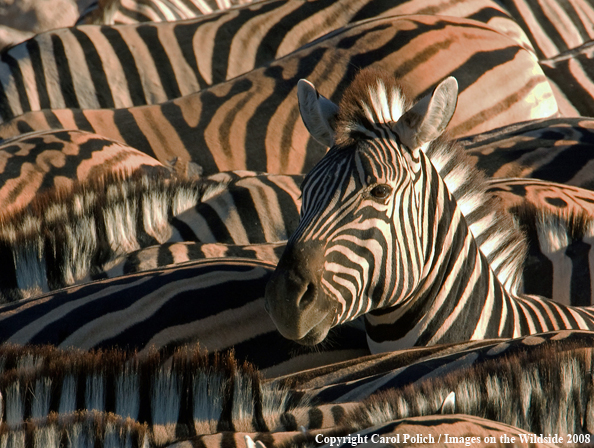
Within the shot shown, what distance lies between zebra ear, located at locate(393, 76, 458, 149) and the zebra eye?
0.21m

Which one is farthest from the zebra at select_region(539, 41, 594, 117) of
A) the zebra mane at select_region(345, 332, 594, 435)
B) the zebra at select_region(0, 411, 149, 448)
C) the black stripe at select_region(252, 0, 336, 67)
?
the zebra at select_region(0, 411, 149, 448)

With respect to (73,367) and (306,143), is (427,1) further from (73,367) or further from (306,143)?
(73,367)

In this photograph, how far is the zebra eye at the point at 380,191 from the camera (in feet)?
8.02

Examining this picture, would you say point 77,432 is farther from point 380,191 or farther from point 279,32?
point 279,32

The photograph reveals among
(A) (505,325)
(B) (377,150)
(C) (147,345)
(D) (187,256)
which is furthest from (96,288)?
(A) (505,325)

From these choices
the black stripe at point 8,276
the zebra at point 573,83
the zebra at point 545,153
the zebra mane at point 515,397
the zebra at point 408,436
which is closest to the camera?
the zebra at point 408,436

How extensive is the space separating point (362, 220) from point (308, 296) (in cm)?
33

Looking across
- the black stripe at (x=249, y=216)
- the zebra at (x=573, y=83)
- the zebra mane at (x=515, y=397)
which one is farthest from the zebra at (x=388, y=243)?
the zebra at (x=573, y=83)

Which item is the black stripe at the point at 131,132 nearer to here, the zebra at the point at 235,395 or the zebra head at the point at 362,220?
the zebra head at the point at 362,220

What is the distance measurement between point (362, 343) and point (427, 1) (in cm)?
417

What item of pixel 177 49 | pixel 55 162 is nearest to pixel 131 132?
pixel 55 162

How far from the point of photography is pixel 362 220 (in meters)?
2.43

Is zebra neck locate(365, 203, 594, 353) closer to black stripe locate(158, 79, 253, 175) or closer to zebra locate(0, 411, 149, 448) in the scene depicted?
zebra locate(0, 411, 149, 448)

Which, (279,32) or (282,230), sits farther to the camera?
(279,32)
